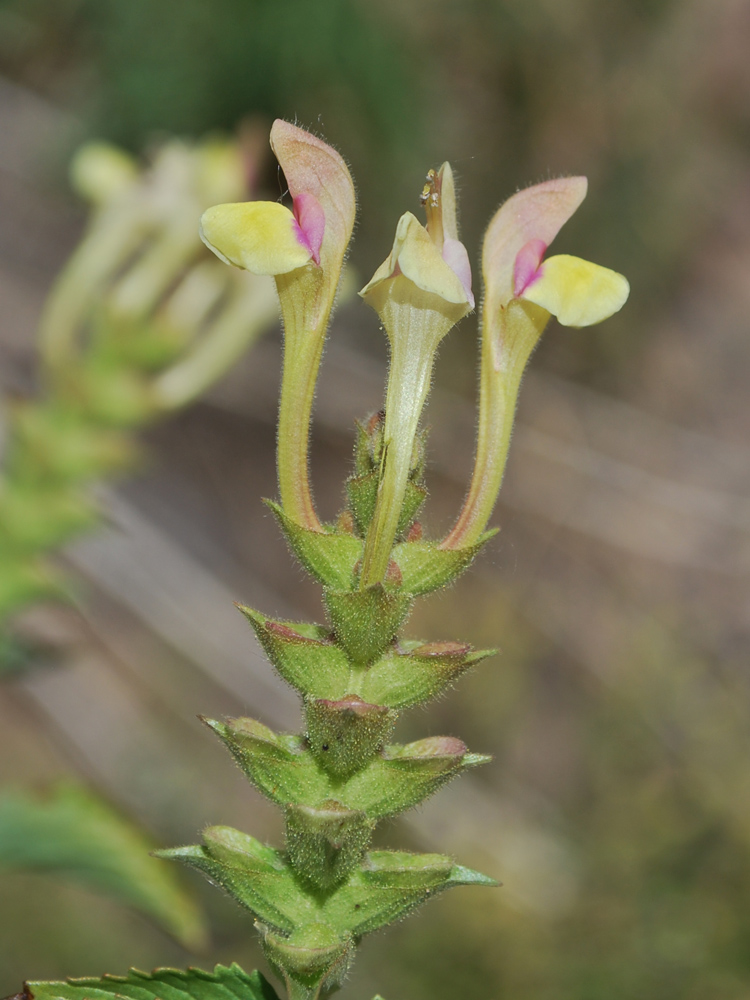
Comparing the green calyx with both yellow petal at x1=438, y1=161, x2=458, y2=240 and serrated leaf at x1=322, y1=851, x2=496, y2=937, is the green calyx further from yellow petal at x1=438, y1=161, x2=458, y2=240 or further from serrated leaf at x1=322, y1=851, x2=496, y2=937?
yellow petal at x1=438, y1=161, x2=458, y2=240

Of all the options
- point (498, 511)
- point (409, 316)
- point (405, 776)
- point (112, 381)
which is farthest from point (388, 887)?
point (498, 511)

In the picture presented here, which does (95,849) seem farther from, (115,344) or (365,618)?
(115,344)

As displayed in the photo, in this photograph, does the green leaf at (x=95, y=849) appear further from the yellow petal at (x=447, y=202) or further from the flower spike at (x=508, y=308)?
the yellow petal at (x=447, y=202)

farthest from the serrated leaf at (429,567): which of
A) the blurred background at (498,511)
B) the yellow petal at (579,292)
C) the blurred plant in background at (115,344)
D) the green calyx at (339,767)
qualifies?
the blurred background at (498,511)

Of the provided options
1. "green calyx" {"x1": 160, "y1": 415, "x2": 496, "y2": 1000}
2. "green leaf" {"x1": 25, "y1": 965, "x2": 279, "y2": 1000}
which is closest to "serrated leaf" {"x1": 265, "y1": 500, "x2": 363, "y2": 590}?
"green calyx" {"x1": 160, "y1": 415, "x2": 496, "y2": 1000}

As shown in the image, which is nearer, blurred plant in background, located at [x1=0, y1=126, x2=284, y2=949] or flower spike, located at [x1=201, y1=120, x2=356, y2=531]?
flower spike, located at [x1=201, y1=120, x2=356, y2=531]

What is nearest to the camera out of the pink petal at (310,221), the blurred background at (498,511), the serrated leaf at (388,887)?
the serrated leaf at (388,887)
